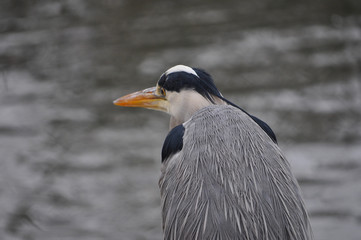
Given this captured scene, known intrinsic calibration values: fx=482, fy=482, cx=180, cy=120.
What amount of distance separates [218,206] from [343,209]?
271cm

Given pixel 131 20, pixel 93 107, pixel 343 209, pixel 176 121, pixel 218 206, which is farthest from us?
pixel 131 20

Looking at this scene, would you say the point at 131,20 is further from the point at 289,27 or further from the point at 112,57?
the point at 289,27

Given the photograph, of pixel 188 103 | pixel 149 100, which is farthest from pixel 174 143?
pixel 149 100

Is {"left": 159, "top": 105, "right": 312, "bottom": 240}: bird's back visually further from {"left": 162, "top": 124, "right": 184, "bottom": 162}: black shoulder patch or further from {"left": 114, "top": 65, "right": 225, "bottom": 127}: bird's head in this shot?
{"left": 114, "top": 65, "right": 225, "bottom": 127}: bird's head

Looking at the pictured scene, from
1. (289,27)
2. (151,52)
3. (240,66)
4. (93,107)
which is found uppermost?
(289,27)

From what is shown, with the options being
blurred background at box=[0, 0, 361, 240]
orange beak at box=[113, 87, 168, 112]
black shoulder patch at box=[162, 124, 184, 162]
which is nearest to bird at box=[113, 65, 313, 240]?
black shoulder patch at box=[162, 124, 184, 162]

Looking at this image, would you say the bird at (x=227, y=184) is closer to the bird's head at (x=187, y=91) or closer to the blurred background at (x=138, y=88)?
the bird's head at (x=187, y=91)

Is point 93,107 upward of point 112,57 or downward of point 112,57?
downward

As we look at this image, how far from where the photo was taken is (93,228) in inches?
169

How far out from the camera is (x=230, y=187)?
188 cm

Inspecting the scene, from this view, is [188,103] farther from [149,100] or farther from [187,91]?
[149,100]

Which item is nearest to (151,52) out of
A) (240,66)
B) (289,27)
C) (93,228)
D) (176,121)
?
(240,66)

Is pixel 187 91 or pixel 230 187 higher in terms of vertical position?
pixel 187 91

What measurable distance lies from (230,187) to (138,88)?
14.8ft
